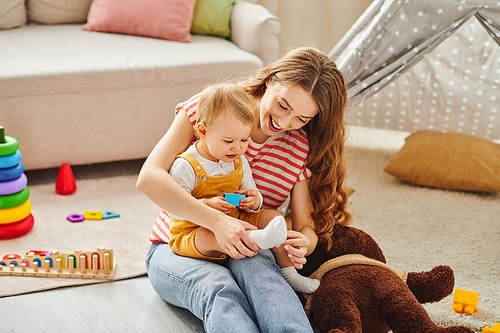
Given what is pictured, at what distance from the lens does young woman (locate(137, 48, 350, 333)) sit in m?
1.26

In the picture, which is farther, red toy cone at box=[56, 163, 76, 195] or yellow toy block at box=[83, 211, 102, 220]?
red toy cone at box=[56, 163, 76, 195]

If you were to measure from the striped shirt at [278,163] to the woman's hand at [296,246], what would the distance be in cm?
18

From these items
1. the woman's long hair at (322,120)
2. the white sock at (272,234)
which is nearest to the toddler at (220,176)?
the white sock at (272,234)

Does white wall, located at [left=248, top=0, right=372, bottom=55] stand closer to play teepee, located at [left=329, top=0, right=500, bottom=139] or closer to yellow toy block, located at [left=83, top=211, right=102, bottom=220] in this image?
Result: play teepee, located at [left=329, top=0, right=500, bottom=139]

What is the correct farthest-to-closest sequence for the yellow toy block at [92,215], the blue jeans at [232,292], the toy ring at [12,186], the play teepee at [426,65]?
the yellow toy block at [92,215] < the play teepee at [426,65] < the toy ring at [12,186] < the blue jeans at [232,292]

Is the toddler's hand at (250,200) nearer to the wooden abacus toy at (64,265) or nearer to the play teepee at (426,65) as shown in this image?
the wooden abacus toy at (64,265)

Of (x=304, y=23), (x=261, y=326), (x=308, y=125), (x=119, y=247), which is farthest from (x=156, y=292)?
(x=304, y=23)

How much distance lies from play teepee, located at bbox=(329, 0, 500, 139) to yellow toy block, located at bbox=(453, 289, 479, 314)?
2.55 ft

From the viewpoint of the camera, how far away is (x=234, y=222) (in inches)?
51.3

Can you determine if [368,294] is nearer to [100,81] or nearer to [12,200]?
[12,200]

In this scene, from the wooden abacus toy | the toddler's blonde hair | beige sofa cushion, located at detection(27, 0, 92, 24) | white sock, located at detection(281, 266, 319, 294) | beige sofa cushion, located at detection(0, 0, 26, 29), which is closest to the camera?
the toddler's blonde hair

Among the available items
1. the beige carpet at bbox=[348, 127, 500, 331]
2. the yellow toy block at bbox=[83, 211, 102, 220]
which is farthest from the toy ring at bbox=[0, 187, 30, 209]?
the beige carpet at bbox=[348, 127, 500, 331]

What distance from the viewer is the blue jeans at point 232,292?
47.5 inches

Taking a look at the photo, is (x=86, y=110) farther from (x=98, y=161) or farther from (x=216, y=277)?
(x=216, y=277)
